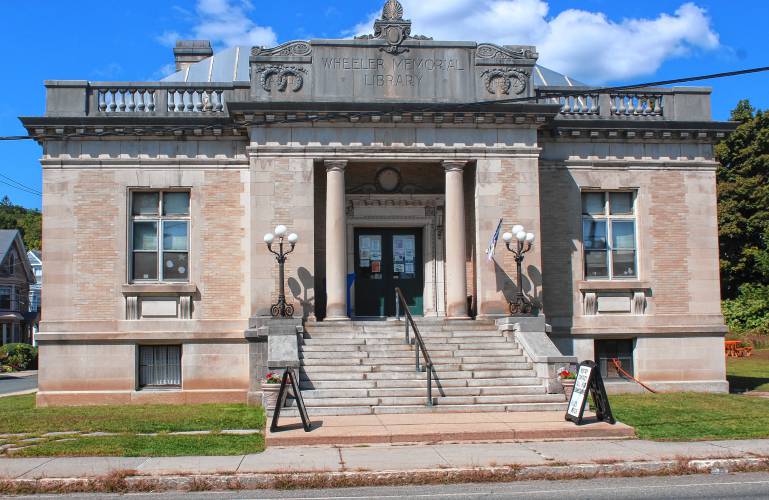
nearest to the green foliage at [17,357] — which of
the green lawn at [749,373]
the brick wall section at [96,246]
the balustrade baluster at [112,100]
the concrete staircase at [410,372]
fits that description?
the brick wall section at [96,246]

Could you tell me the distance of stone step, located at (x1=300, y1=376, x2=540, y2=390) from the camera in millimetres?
17609

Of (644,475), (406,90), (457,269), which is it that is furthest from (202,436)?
(406,90)

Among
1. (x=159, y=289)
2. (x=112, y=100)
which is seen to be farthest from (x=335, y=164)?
(x=112, y=100)

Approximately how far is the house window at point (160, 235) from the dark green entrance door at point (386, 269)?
4.86m

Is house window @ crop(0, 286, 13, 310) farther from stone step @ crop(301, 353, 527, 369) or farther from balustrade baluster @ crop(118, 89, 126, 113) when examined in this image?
stone step @ crop(301, 353, 527, 369)

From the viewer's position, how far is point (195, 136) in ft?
73.2

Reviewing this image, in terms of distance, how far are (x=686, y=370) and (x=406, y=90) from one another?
10757 mm

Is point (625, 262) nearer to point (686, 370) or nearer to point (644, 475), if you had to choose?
point (686, 370)

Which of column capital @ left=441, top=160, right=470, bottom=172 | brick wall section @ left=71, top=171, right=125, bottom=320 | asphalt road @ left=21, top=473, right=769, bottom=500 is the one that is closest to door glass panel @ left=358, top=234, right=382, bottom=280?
column capital @ left=441, top=160, right=470, bottom=172

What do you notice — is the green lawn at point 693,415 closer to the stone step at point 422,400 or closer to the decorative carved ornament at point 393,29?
the stone step at point 422,400

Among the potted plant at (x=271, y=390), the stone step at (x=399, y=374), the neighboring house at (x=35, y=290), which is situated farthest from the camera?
the neighboring house at (x=35, y=290)

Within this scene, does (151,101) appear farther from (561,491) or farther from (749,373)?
(749,373)

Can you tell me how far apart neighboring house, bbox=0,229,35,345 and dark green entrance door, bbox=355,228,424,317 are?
48858mm

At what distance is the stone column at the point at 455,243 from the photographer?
21.4m
